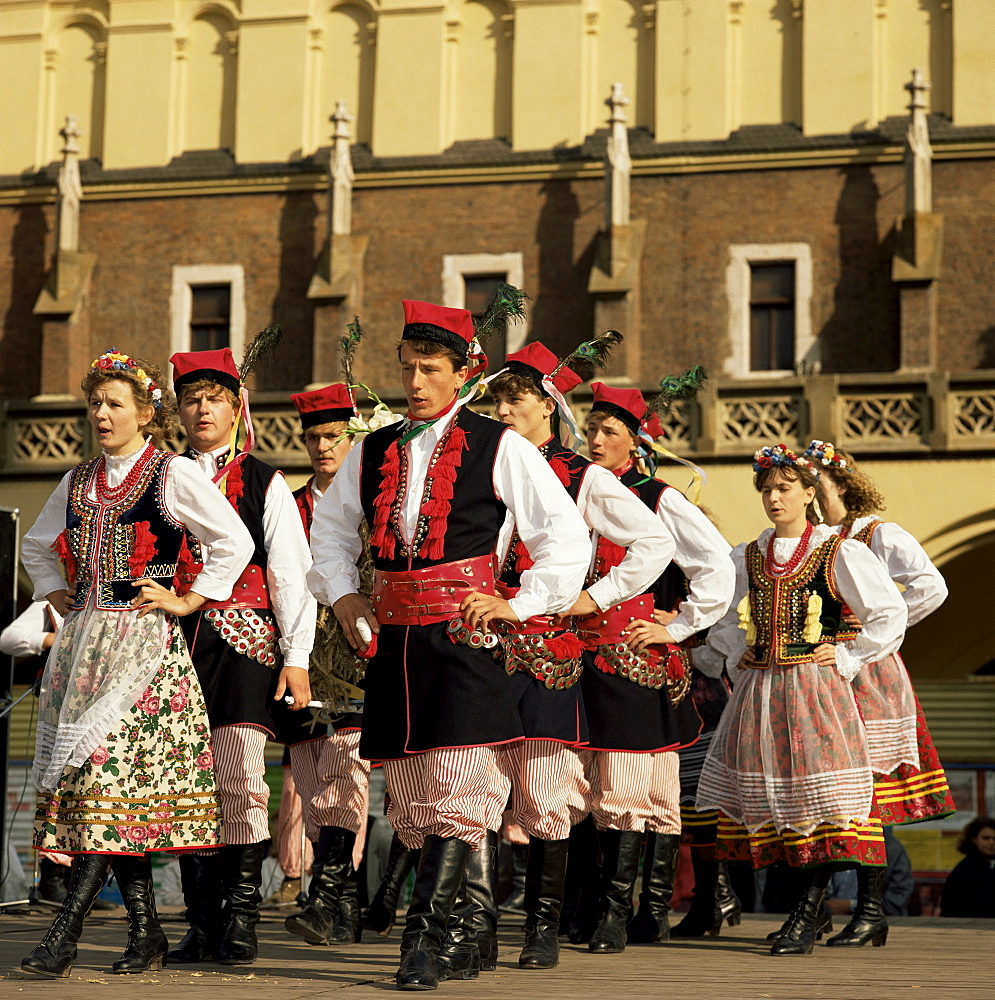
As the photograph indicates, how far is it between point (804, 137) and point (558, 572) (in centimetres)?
1823

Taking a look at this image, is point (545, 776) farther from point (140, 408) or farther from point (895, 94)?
point (895, 94)

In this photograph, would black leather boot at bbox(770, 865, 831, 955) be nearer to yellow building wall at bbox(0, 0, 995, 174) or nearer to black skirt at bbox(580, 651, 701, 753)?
black skirt at bbox(580, 651, 701, 753)

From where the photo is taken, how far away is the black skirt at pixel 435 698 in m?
4.76

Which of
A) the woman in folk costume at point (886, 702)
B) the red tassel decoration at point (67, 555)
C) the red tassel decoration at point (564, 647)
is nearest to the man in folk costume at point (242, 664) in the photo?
the red tassel decoration at point (67, 555)

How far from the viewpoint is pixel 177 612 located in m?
5.19

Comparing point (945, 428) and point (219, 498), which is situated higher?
point (945, 428)

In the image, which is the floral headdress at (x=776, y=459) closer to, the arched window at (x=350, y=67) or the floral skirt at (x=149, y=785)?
the floral skirt at (x=149, y=785)

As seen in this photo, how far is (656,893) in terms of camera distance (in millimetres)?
6547

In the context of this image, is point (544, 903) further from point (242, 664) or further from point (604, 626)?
point (242, 664)

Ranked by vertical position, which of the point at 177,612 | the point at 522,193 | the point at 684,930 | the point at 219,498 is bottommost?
the point at 684,930

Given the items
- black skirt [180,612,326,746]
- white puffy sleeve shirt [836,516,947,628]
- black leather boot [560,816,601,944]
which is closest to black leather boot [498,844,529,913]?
black leather boot [560,816,601,944]

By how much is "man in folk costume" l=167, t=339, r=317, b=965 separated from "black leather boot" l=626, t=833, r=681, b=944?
1709 mm

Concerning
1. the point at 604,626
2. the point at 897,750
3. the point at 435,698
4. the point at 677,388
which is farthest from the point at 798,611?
the point at 435,698

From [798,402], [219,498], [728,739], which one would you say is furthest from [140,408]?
[798,402]
